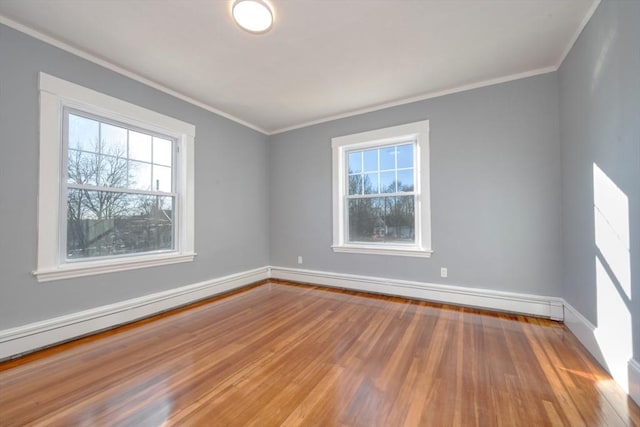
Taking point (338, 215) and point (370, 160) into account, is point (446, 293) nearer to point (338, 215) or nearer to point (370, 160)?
point (338, 215)

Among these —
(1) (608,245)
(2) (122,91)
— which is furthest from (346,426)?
(2) (122,91)

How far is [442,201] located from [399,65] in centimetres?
163

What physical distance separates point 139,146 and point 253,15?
1.96m

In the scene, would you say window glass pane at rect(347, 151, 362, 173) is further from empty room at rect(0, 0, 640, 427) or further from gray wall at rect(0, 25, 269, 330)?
gray wall at rect(0, 25, 269, 330)

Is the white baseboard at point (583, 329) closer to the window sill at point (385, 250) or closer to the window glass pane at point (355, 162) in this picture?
the window sill at point (385, 250)

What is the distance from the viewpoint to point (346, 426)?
4.13ft

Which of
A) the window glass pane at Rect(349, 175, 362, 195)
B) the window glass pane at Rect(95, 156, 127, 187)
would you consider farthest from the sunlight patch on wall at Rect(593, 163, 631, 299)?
the window glass pane at Rect(95, 156, 127, 187)

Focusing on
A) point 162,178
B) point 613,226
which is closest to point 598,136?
point 613,226

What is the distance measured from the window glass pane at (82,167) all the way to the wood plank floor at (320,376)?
1459mm

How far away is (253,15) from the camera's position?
1.88 m

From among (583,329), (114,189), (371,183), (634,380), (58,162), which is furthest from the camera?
(371,183)

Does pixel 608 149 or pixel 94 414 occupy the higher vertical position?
pixel 608 149

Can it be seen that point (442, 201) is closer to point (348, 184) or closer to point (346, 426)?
point (348, 184)

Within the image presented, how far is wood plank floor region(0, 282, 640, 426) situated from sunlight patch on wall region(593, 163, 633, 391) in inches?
7.5
